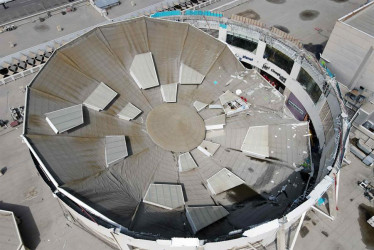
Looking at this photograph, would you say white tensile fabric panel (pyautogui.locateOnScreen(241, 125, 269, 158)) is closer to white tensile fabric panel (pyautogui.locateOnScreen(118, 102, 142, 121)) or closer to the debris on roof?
the debris on roof

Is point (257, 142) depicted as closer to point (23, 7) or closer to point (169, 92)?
point (169, 92)

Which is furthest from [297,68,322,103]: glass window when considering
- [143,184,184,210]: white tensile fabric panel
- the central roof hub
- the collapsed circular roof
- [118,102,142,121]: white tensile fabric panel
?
[118,102,142,121]: white tensile fabric panel

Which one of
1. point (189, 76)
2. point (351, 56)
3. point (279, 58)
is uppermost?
point (189, 76)

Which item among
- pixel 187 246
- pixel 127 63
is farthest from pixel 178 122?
pixel 187 246

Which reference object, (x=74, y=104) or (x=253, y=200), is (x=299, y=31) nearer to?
(x=253, y=200)

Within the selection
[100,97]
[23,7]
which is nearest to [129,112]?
[100,97]

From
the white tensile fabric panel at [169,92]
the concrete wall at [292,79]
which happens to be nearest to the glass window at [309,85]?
the concrete wall at [292,79]
